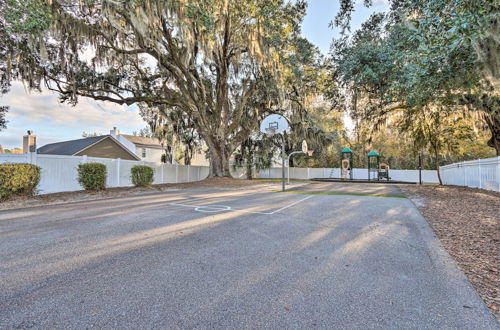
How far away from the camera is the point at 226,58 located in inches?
480

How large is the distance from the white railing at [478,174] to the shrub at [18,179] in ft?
47.1

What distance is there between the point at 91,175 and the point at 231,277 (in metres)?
8.48

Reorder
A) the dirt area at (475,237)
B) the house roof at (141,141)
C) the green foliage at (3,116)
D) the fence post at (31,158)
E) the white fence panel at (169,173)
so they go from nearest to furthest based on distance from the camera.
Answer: the dirt area at (475,237)
the fence post at (31,158)
the green foliage at (3,116)
the white fence panel at (169,173)
the house roof at (141,141)

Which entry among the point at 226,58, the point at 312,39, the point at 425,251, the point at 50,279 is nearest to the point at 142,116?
the point at 226,58

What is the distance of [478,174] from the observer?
31.3ft

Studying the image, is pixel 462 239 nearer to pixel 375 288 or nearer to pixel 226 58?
pixel 375 288

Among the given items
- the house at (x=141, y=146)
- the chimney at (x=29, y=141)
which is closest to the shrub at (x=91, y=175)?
the chimney at (x=29, y=141)

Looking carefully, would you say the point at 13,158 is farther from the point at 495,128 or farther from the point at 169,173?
the point at 495,128

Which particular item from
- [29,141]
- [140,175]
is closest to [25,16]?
[140,175]

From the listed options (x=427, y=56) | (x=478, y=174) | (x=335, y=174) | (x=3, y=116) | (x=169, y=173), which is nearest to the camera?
(x=427, y=56)

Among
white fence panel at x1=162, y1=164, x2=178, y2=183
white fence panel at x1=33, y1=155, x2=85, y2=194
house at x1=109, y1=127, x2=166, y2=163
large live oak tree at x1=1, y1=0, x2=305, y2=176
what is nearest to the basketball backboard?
large live oak tree at x1=1, y1=0, x2=305, y2=176

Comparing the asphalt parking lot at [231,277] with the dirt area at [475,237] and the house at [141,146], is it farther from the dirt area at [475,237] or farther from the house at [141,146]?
the house at [141,146]

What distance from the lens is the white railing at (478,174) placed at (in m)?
8.07

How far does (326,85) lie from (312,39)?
9.54 feet
